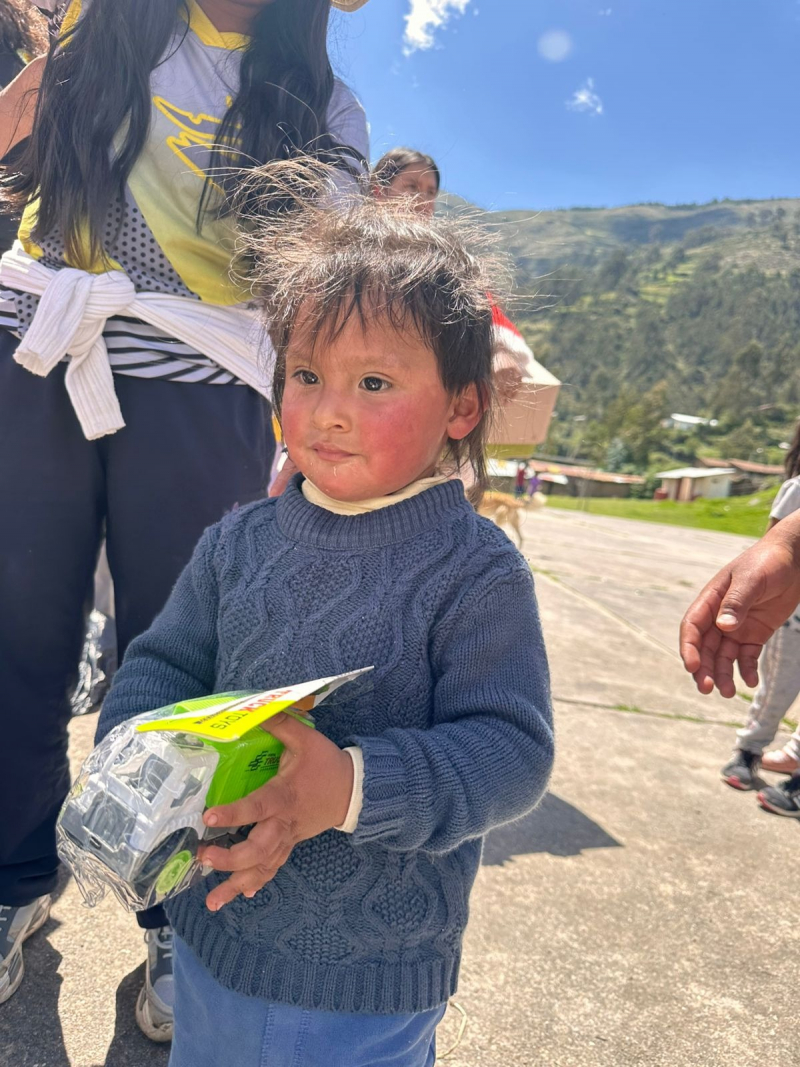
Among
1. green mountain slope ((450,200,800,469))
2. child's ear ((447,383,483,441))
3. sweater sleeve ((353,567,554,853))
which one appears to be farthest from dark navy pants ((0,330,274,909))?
green mountain slope ((450,200,800,469))

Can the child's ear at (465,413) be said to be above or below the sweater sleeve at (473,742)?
above

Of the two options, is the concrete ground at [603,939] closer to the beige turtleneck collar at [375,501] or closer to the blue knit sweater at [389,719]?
the blue knit sweater at [389,719]

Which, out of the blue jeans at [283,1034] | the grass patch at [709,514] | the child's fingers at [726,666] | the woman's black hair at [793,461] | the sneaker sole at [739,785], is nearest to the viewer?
the blue jeans at [283,1034]

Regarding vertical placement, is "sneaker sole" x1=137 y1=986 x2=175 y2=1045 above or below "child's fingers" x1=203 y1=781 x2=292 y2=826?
below

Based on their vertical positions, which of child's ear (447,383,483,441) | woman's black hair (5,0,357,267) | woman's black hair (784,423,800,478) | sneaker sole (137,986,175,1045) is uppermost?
woman's black hair (5,0,357,267)

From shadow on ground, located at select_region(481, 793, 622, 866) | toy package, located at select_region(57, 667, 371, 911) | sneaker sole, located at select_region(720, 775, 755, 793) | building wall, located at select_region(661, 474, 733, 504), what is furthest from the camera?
building wall, located at select_region(661, 474, 733, 504)

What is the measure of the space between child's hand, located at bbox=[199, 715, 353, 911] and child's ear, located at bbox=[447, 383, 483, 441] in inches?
19.1

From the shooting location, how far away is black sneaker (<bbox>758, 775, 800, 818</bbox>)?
2623mm

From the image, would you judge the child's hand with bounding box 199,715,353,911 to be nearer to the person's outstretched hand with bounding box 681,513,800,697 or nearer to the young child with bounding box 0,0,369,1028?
the person's outstretched hand with bounding box 681,513,800,697

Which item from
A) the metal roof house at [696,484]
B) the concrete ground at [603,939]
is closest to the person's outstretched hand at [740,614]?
the concrete ground at [603,939]

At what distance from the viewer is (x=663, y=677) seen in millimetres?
4004

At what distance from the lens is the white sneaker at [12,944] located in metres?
1.49

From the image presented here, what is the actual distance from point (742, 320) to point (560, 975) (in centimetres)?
10318

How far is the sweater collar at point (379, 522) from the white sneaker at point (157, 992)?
0.86 m
